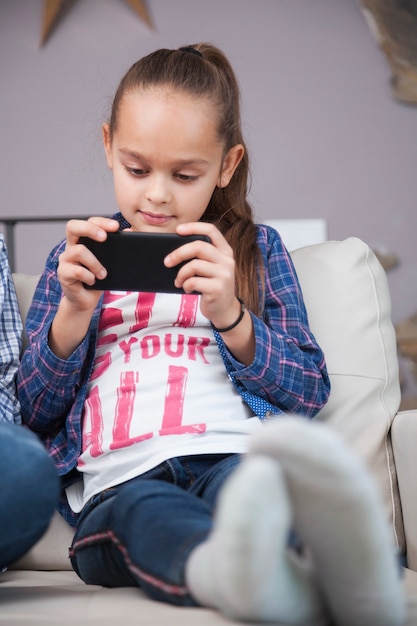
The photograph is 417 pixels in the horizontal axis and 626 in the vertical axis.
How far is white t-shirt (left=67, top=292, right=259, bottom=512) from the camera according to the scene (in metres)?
→ 1.14

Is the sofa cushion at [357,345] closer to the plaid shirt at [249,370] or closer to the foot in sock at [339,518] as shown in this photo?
the plaid shirt at [249,370]

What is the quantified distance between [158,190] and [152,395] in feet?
0.94

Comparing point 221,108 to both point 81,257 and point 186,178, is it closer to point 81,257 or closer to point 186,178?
point 186,178

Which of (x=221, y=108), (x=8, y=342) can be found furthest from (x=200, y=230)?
(x=8, y=342)

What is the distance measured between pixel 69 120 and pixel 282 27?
113 cm

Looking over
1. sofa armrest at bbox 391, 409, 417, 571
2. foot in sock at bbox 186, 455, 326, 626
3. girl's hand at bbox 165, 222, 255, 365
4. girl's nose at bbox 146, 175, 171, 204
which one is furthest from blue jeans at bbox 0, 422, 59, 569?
sofa armrest at bbox 391, 409, 417, 571

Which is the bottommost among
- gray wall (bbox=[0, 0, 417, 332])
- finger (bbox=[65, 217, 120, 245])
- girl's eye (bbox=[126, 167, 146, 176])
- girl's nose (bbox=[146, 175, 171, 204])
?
gray wall (bbox=[0, 0, 417, 332])

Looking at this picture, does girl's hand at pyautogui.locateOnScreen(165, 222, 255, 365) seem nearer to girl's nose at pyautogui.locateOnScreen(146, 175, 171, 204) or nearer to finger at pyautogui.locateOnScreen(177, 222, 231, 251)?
finger at pyautogui.locateOnScreen(177, 222, 231, 251)

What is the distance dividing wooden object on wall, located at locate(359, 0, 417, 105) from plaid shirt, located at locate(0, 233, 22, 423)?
10.5 ft

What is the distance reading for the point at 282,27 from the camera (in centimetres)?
414

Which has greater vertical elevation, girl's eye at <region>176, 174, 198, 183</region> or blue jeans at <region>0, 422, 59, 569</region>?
girl's eye at <region>176, 174, 198, 183</region>

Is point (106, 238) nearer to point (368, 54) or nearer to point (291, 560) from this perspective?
point (291, 560)

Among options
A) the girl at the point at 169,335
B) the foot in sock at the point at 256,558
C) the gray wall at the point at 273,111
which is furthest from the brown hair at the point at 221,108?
the gray wall at the point at 273,111

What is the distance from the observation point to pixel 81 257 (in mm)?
1104
